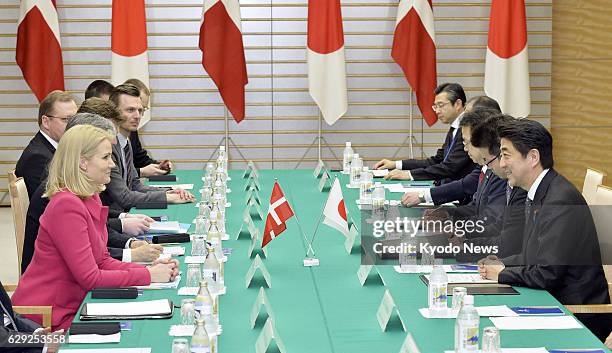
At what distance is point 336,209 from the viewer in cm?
436

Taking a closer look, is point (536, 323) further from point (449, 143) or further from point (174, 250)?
point (449, 143)

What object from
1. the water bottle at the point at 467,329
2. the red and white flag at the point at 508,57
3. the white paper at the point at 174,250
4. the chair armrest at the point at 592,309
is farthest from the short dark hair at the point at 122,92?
the red and white flag at the point at 508,57

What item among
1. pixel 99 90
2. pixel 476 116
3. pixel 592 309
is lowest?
pixel 592 309

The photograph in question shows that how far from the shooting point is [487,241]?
4504 mm

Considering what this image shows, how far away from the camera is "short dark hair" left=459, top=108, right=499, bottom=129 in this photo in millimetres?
5120

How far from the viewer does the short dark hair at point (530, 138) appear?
3924 mm

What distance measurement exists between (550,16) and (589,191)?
4.84 meters

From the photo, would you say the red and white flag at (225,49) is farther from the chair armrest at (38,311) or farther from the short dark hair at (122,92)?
the chair armrest at (38,311)

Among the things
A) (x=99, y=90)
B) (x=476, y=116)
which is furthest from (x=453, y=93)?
(x=99, y=90)

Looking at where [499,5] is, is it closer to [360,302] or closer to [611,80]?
[611,80]

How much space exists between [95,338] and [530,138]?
1970 mm

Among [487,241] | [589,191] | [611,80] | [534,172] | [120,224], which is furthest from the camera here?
[611,80]

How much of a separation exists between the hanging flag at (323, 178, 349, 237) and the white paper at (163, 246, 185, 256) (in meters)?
0.69

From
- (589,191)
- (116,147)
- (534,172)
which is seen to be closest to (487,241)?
(534,172)
